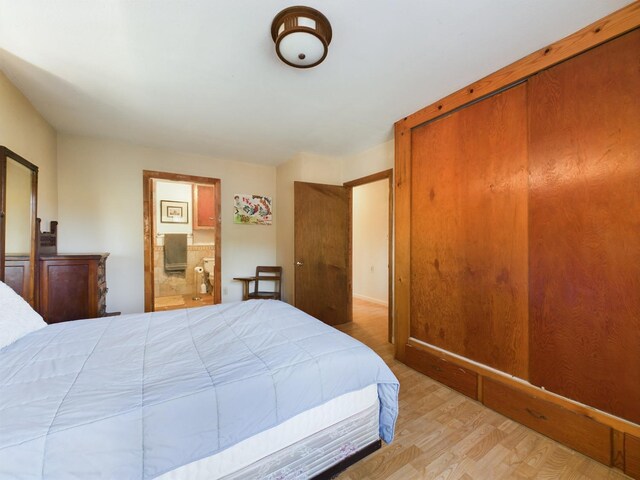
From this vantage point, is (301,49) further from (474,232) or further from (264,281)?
(264,281)

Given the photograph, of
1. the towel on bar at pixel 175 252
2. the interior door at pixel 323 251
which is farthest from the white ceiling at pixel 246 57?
the towel on bar at pixel 175 252

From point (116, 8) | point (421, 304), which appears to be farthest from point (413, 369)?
point (116, 8)

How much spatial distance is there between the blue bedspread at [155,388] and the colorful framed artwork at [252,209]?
98.6 inches

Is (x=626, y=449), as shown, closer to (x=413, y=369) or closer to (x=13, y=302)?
Result: (x=413, y=369)

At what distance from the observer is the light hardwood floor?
4.32 ft

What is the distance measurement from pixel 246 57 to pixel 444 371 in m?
2.81

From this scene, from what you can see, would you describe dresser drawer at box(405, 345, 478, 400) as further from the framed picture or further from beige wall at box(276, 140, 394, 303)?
the framed picture

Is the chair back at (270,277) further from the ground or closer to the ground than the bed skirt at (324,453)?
further from the ground

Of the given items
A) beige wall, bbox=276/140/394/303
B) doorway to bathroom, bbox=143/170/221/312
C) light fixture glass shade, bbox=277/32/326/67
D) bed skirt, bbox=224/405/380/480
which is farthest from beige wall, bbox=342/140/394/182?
doorway to bathroom, bbox=143/170/221/312

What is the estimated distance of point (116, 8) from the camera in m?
1.31

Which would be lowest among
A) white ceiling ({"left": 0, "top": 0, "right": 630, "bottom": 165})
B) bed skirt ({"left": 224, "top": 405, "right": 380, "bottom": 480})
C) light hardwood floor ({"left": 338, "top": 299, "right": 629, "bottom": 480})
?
light hardwood floor ({"left": 338, "top": 299, "right": 629, "bottom": 480})

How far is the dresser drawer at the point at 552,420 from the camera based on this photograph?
139cm

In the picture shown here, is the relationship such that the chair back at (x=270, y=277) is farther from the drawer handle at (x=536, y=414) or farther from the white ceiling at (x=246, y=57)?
the drawer handle at (x=536, y=414)

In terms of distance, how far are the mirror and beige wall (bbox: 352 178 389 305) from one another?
4.18 m
